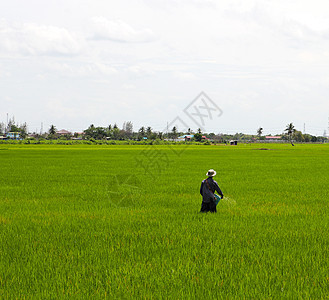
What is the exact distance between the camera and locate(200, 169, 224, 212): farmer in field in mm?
8156

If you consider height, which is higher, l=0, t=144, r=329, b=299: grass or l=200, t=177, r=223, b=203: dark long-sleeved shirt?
l=200, t=177, r=223, b=203: dark long-sleeved shirt

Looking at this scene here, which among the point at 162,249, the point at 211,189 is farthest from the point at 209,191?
the point at 162,249

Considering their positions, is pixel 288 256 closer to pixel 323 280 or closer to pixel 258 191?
pixel 323 280

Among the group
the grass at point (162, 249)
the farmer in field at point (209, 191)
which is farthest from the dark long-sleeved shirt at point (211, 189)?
the grass at point (162, 249)

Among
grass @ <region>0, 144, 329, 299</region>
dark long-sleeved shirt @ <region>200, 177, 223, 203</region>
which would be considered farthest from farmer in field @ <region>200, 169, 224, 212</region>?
grass @ <region>0, 144, 329, 299</region>

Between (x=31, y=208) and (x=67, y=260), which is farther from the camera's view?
(x=31, y=208)

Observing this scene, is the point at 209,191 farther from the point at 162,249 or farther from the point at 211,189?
the point at 162,249

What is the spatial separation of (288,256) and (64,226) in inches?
173

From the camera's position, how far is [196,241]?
6.53 meters

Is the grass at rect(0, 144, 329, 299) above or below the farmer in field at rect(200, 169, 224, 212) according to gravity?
below

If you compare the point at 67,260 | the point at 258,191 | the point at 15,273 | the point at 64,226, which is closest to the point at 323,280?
the point at 67,260

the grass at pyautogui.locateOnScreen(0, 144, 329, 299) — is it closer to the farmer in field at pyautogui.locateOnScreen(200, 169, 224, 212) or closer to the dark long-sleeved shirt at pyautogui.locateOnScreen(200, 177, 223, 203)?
the farmer in field at pyautogui.locateOnScreen(200, 169, 224, 212)

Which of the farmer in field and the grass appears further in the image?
the farmer in field

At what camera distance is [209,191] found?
27.3 ft
